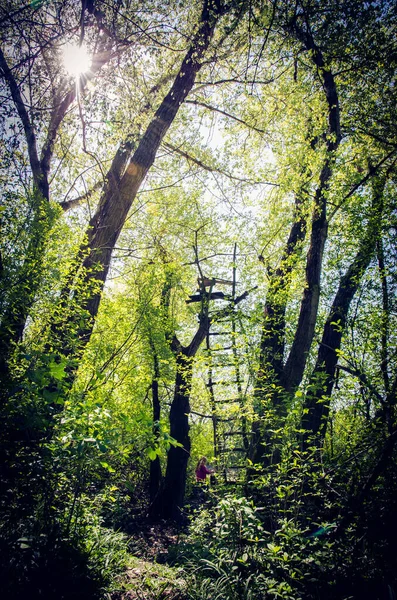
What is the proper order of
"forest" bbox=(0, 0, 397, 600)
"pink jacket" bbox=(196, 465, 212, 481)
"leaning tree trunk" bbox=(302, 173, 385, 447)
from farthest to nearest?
"pink jacket" bbox=(196, 465, 212, 481), "leaning tree trunk" bbox=(302, 173, 385, 447), "forest" bbox=(0, 0, 397, 600)

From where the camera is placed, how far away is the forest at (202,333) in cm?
247

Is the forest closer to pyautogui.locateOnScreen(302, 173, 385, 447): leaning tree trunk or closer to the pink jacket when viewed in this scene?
pyautogui.locateOnScreen(302, 173, 385, 447): leaning tree trunk

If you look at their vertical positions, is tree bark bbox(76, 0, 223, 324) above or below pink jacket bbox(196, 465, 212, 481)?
above

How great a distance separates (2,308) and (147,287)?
395 cm

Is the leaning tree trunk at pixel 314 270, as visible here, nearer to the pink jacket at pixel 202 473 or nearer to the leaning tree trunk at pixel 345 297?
the leaning tree trunk at pixel 345 297

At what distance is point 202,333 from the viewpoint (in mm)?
9031

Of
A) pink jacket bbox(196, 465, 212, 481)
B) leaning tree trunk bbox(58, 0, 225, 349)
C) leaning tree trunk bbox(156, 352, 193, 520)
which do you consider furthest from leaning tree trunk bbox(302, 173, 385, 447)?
pink jacket bbox(196, 465, 212, 481)

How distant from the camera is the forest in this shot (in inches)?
97.4

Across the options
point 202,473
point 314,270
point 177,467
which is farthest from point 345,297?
point 202,473

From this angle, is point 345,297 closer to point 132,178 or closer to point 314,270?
point 314,270

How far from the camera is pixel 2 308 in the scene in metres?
3.18

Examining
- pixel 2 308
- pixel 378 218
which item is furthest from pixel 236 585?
pixel 378 218

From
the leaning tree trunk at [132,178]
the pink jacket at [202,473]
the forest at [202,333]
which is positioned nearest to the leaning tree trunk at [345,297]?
the forest at [202,333]

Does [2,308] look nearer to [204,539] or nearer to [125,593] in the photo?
[125,593]
